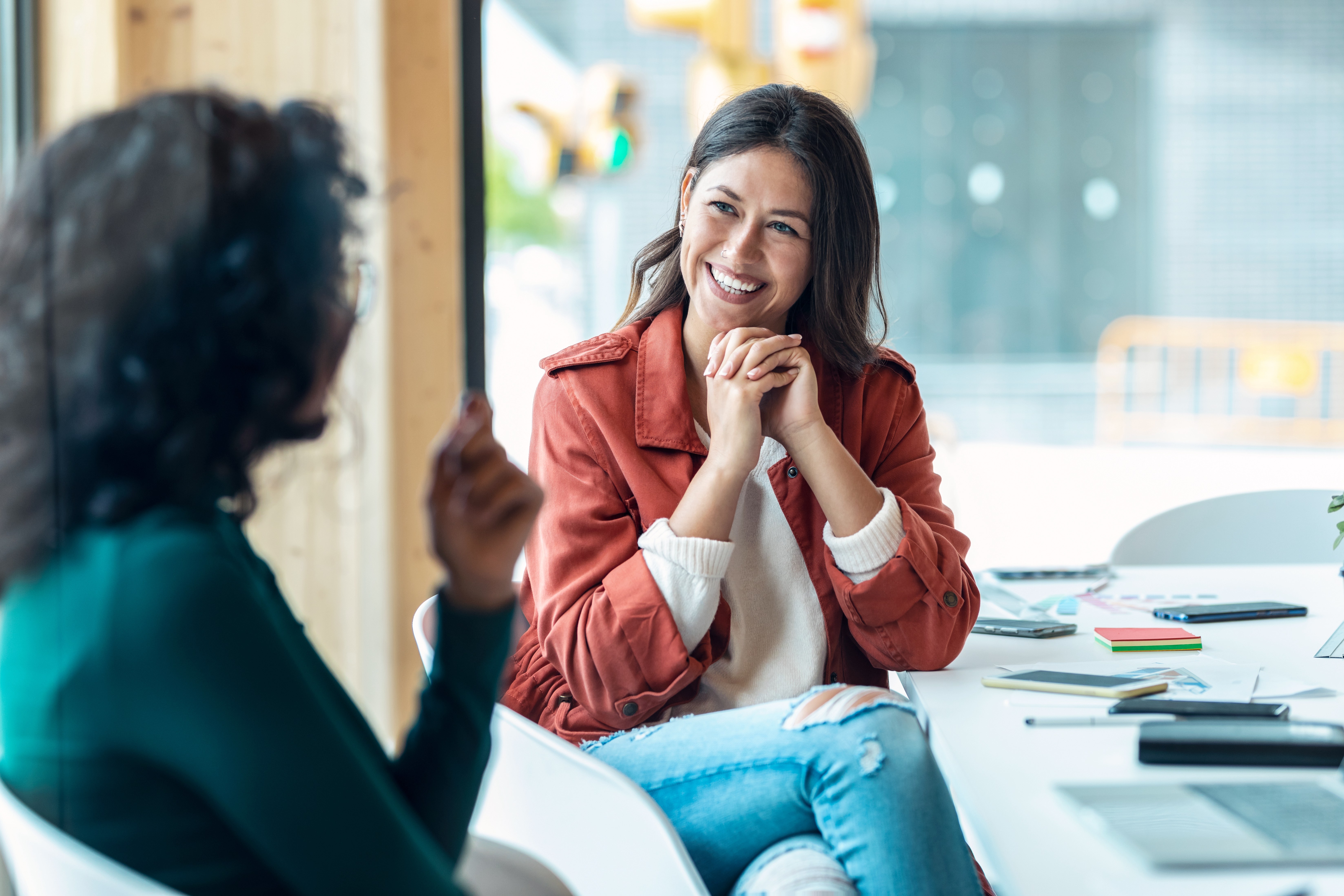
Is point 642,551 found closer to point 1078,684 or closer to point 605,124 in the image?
point 1078,684

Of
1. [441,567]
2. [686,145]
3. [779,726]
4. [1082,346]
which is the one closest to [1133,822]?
[779,726]

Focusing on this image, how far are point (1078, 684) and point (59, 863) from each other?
845 mm

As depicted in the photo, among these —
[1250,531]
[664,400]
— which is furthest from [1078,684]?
[1250,531]

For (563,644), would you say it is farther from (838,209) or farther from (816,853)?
(838,209)

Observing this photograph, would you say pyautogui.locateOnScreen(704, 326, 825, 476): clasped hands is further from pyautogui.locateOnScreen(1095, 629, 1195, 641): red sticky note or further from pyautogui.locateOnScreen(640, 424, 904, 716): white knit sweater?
pyautogui.locateOnScreen(1095, 629, 1195, 641): red sticky note

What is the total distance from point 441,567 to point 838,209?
82cm

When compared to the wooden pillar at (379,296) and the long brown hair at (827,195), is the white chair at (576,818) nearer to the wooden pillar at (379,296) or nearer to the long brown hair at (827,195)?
the wooden pillar at (379,296)

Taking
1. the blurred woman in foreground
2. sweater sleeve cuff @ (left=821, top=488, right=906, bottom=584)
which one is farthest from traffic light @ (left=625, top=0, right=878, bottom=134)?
the blurred woman in foreground

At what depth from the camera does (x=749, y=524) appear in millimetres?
1317

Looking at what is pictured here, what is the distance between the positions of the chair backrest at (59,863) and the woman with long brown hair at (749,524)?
55 centimetres

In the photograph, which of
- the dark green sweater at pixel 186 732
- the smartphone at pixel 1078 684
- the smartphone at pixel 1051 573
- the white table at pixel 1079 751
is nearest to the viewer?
the dark green sweater at pixel 186 732

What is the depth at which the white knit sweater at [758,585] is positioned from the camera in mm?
1178

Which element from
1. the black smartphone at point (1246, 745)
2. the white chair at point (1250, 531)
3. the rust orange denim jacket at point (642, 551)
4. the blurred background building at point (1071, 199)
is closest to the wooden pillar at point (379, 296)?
the rust orange denim jacket at point (642, 551)

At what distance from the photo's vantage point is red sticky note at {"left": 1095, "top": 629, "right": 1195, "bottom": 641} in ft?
4.08
